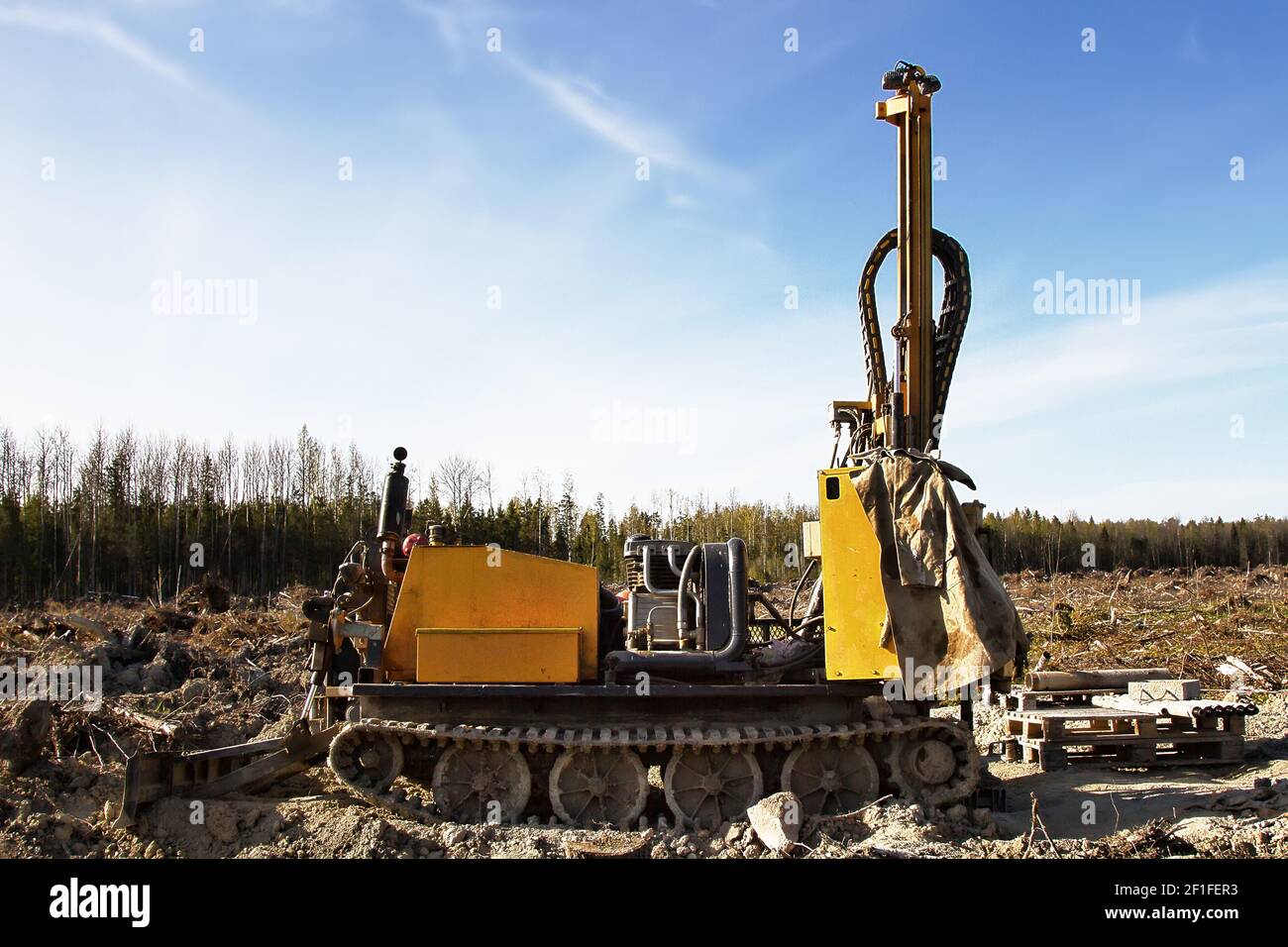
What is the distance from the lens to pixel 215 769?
7824 millimetres

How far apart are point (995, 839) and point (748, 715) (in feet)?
6.71

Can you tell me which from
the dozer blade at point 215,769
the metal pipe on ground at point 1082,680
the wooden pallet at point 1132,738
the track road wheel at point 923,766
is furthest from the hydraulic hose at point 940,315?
the dozer blade at point 215,769

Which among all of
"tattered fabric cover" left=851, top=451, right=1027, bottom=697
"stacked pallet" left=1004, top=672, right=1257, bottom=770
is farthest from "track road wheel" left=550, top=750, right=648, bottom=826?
"stacked pallet" left=1004, top=672, right=1257, bottom=770

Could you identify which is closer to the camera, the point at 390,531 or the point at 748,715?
the point at 748,715

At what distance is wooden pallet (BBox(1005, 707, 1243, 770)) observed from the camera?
9688 mm

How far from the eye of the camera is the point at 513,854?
663cm

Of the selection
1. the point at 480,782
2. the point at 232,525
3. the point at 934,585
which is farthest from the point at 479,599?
the point at 232,525

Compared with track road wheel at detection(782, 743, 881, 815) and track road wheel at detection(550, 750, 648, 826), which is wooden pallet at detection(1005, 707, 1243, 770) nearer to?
track road wheel at detection(782, 743, 881, 815)

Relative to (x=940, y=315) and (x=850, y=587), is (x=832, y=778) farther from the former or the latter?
(x=940, y=315)

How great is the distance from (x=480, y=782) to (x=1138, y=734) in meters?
6.73

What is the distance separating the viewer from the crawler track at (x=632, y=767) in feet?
24.3

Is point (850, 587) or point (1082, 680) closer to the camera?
point (850, 587)
